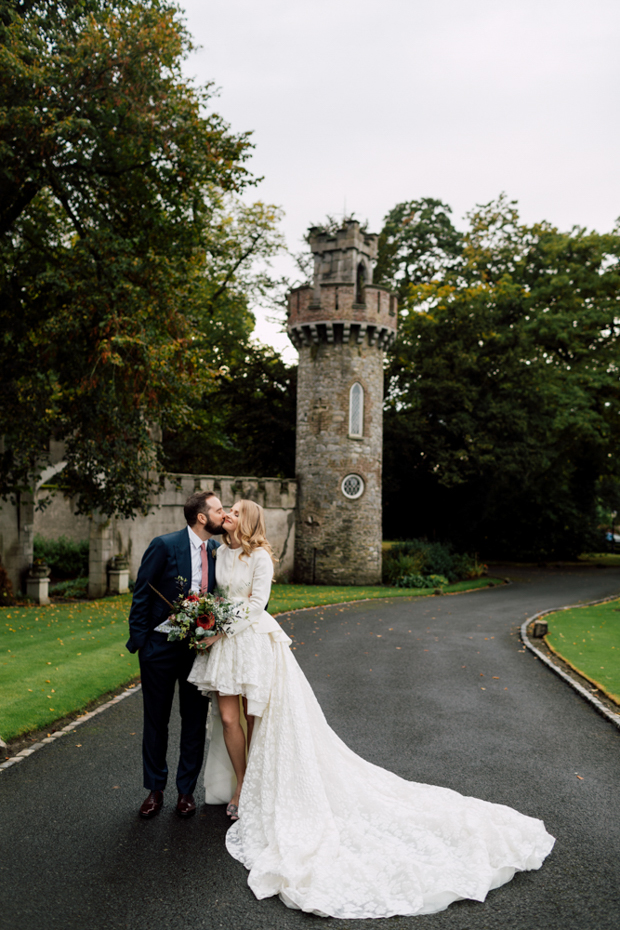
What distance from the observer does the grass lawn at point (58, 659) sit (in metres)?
7.86

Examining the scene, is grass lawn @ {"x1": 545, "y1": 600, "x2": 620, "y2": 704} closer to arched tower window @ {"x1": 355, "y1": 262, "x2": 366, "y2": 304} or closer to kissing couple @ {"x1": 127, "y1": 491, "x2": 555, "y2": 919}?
kissing couple @ {"x1": 127, "y1": 491, "x2": 555, "y2": 919}

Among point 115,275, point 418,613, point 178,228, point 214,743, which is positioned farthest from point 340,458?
point 214,743

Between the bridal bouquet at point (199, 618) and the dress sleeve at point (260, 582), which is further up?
the dress sleeve at point (260, 582)

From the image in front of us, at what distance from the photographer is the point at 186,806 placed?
17.1 ft

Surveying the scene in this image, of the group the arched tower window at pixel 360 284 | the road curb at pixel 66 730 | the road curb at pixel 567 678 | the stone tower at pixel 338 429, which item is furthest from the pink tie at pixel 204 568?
the arched tower window at pixel 360 284

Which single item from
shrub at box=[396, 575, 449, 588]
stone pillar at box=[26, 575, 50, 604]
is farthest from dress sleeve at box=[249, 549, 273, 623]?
shrub at box=[396, 575, 449, 588]

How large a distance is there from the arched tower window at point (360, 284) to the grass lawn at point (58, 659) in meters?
13.2

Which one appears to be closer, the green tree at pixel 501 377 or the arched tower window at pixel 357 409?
the arched tower window at pixel 357 409

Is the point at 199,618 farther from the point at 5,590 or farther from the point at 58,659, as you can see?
the point at 5,590

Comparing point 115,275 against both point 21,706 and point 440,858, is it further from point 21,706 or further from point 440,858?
point 440,858

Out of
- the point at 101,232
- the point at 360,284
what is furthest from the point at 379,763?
the point at 360,284

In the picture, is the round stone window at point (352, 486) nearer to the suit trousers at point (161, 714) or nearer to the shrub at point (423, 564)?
the shrub at point (423, 564)

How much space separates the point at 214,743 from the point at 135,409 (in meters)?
11.9

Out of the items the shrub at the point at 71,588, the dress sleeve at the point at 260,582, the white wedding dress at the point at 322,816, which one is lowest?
the shrub at the point at 71,588
